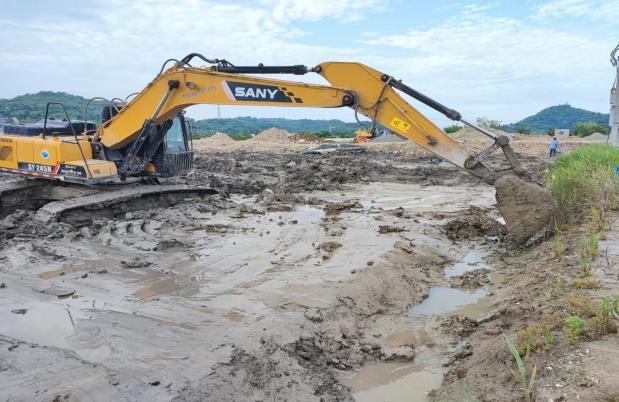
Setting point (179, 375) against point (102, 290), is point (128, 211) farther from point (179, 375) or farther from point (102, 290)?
point (179, 375)

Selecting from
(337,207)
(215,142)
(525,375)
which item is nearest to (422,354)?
(525,375)

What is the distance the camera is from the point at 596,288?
5074mm

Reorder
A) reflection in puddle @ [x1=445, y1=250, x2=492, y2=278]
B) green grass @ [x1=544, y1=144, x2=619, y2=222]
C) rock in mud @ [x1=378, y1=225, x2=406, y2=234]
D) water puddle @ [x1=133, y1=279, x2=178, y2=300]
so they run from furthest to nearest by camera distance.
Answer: rock in mud @ [x1=378, y1=225, x2=406, y2=234]
green grass @ [x1=544, y1=144, x2=619, y2=222]
reflection in puddle @ [x1=445, y1=250, x2=492, y2=278]
water puddle @ [x1=133, y1=279, x2=178, y2=300]

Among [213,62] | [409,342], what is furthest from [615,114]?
[409,342]

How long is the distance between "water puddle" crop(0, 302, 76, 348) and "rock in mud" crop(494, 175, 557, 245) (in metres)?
5.60

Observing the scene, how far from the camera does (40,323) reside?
498 centimetres

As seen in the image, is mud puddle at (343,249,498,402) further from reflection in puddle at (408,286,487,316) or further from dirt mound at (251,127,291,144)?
dirt mound at (251,127,291,144)

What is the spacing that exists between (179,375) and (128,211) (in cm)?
645

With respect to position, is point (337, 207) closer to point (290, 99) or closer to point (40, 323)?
point (290, 99)

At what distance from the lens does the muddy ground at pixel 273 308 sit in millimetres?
3754

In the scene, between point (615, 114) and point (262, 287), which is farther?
point (615, 114)

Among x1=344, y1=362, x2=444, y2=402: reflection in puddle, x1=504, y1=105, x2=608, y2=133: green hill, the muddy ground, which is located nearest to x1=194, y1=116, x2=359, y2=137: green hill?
x1=504, y1=105, x2=608, y2=133: green hill

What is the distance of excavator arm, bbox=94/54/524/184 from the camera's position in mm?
7422

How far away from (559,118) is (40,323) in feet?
247
